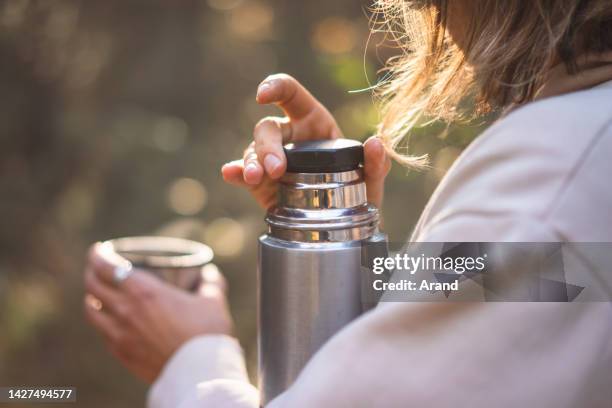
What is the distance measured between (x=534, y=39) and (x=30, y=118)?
248 cm

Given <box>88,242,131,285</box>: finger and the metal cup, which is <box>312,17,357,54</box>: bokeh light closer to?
the metal cup

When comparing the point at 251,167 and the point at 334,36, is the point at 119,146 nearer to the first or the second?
the point at 334,36

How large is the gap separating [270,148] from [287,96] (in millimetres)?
261

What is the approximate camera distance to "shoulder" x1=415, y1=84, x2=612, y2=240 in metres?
0.58

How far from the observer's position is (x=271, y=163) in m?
0.82

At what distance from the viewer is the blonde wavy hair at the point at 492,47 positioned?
0.74m

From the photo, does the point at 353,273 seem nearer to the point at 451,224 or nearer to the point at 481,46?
the point at 451,224

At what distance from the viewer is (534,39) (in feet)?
2.46

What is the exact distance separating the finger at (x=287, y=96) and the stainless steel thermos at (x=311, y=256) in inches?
8.4

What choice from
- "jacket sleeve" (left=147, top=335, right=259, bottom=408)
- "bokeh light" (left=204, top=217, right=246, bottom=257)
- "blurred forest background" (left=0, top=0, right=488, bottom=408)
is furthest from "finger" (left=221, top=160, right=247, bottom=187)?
"bokeh light" (left=204, top=217, right=246, bottom=257)

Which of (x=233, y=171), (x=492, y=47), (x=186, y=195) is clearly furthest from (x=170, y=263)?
(x=186, y=195)

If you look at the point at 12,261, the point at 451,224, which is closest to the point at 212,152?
the point at 12,261

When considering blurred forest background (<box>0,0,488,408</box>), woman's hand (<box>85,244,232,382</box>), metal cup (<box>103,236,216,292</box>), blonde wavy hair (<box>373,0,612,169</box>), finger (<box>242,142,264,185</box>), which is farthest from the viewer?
blurred forest background (<box>0,0,488,408</box>)

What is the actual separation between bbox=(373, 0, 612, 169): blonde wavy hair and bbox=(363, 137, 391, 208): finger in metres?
0.04
